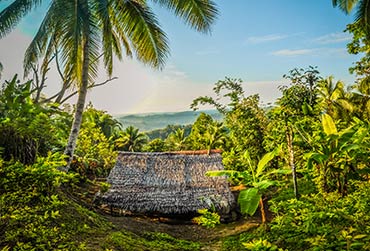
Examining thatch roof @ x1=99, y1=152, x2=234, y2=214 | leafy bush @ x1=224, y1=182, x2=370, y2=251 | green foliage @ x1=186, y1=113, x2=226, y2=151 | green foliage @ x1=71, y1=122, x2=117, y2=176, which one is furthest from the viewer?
green foliage @ x1=186, y1=113, x2=226, y2=151

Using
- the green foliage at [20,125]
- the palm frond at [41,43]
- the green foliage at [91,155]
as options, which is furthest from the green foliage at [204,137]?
the green foliage at [20,125]

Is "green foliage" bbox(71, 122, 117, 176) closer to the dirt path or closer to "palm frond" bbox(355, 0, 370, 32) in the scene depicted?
the dirt path

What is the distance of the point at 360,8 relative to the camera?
323 inches

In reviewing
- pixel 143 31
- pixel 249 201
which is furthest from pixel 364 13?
pixel 249 201

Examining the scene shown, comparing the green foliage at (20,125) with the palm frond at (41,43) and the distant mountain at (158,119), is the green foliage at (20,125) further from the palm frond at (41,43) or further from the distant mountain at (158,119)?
the distant mountain at (158,119)

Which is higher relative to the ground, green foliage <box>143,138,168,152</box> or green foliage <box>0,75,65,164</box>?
green foliage <box>0,75,65,164</box>

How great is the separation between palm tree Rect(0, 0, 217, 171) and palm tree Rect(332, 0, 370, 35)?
13.8ft

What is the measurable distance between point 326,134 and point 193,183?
6.90m

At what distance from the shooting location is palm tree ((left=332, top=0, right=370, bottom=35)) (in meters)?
7.84

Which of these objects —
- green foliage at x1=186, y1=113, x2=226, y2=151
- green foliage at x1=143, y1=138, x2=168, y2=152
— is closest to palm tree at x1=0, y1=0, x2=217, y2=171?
green foliage at x1=186, y1=113, x2=226, y2=151

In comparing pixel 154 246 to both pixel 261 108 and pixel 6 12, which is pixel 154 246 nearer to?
pixel 6 12

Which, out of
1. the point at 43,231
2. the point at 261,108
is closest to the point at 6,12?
the point at 43,231

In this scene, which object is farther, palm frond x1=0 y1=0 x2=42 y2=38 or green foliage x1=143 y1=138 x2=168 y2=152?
green foliage x1=143 y1=138 x2=168 y2=152

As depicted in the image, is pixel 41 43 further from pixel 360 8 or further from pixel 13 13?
pixel 360 8
